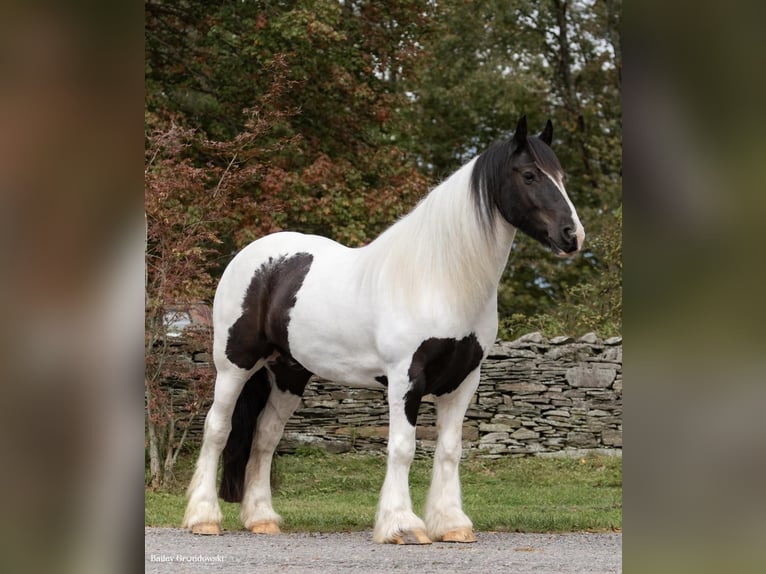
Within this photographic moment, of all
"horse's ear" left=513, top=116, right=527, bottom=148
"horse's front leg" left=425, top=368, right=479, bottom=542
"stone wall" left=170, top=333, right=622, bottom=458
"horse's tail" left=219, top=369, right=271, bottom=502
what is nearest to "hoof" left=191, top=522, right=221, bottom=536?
"horse's tail" left=219, top=369, right=271, bottom=502

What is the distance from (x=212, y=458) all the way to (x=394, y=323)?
159 cm

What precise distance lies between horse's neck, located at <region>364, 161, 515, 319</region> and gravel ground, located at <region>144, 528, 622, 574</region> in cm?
129

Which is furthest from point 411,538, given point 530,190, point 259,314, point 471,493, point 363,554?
point 471,493

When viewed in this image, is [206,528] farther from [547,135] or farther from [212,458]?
[547,135]

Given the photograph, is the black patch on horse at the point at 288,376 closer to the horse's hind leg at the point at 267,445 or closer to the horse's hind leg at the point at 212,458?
the horse's hind leg at the point at 267,445

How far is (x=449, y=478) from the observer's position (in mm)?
Result: 5176

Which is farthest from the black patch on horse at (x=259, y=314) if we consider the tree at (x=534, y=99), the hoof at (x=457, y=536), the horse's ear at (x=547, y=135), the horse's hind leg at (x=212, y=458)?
the tree at (x=534, y=99)

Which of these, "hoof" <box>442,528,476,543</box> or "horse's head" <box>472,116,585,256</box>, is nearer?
"horse's head" <box>472,116,585,256</box>
